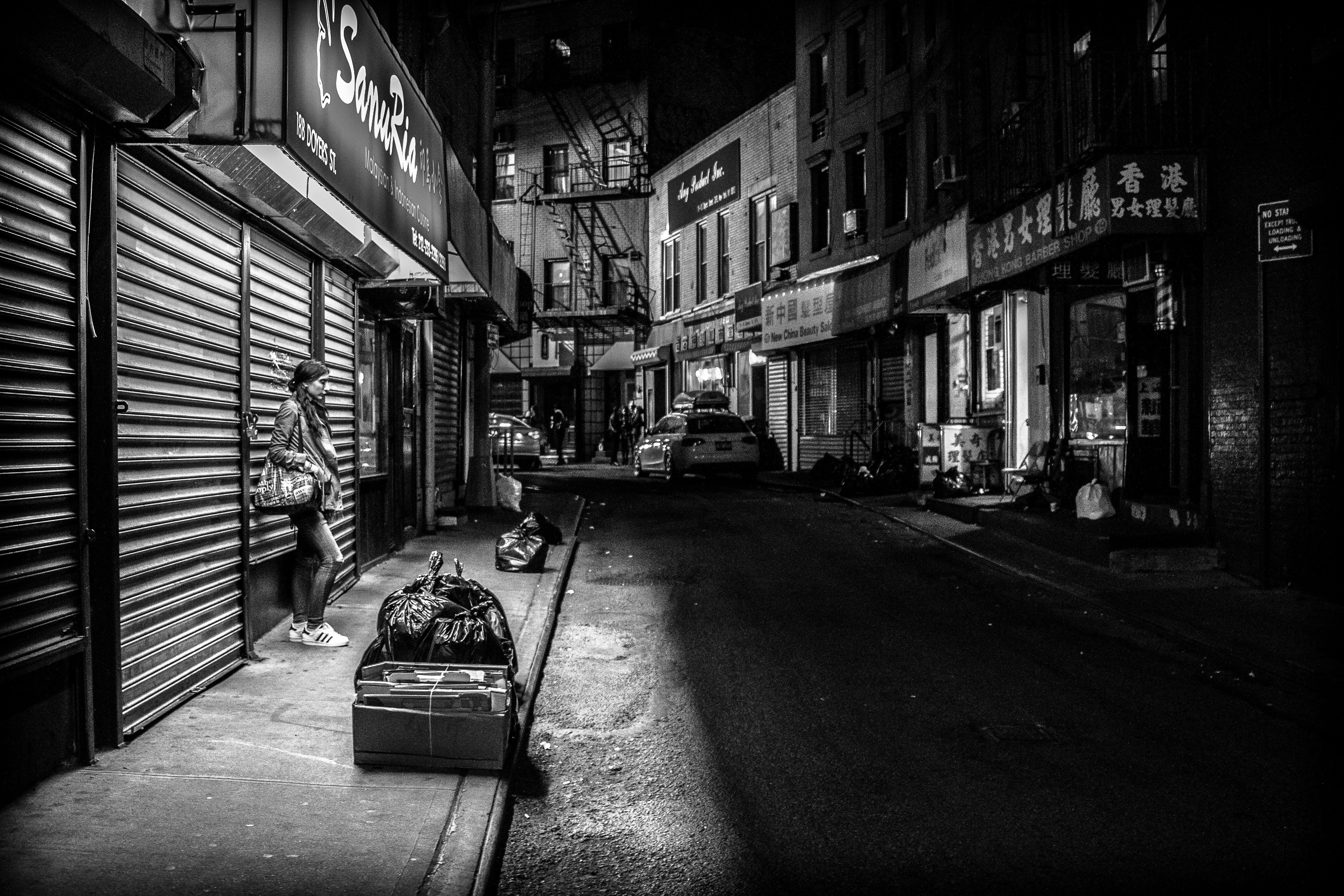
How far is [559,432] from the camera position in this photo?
38.5 metres

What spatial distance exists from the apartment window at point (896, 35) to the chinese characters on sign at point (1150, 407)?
12511mm

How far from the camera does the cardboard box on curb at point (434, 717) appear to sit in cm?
494

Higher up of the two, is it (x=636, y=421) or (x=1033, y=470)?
(x=636, y=421)

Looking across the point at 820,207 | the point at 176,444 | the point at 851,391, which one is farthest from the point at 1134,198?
the point at 820,207

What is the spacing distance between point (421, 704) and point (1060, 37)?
14873 millimetres

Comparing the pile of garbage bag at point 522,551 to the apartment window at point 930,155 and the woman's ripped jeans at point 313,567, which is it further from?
the apartment window at point 930,155

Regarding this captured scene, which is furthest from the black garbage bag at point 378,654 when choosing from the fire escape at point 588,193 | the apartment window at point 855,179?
the fire escape at point 588,193

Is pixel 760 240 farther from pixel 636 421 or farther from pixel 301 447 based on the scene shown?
pixel 301 447

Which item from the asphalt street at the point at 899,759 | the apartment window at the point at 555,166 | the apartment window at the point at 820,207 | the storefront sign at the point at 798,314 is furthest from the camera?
the apartment window at the point at 555,166

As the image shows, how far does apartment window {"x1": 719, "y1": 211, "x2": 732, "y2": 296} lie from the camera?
34.0 meters

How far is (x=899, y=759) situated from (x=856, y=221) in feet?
70.2

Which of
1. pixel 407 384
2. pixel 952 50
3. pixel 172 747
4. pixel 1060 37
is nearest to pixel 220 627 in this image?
pixel 172 747

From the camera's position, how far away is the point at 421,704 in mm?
4961

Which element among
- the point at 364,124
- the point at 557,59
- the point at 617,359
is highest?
the point at 557,59
